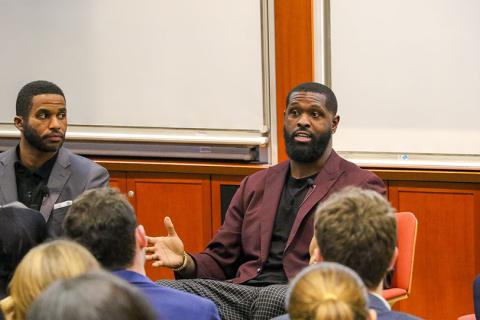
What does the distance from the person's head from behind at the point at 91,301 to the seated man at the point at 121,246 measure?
1.06 metres

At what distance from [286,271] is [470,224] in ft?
4.98

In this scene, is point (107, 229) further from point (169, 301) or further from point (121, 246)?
point (169, 301)

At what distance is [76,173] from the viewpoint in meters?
4.76


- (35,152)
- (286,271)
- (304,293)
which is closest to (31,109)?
(35,152)

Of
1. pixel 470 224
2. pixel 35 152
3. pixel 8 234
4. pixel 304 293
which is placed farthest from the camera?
pixel 470 224

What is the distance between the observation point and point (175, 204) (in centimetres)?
629

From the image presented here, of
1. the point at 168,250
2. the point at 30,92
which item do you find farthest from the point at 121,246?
the point at 30,92

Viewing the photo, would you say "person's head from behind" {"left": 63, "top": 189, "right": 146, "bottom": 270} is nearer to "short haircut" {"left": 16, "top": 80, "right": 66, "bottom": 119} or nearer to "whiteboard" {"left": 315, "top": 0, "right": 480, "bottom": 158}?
"short haircut" {"left": 16, "top": 80, "right": 66, "bottom": 119}

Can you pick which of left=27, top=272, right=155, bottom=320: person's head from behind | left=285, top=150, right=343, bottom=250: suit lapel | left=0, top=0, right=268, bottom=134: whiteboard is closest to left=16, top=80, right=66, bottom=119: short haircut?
left=285, top=150, right=343, bottom=250: suit lapel

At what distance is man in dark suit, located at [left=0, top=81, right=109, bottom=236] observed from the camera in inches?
185

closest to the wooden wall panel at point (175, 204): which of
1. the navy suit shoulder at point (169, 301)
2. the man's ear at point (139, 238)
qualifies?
the man's ear at point (139, 238)

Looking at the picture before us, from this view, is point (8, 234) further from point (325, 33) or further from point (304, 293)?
point (325, 33)

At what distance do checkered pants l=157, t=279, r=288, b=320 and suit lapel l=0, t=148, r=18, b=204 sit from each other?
33.3 inches

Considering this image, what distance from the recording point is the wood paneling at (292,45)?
233 inches
